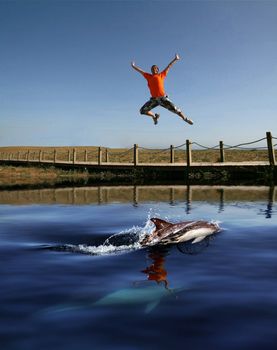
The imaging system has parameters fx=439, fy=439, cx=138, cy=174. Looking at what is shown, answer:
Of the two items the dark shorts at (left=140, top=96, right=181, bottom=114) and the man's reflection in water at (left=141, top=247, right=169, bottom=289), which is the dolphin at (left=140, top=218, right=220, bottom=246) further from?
the dark shorts at (left=140, top=96, right=181, bottom=114)

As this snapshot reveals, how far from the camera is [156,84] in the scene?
523 inches

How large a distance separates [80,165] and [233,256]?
87.5 ft

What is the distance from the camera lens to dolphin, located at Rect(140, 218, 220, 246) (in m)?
6.98

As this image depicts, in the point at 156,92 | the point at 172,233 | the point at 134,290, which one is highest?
the point at 156,92

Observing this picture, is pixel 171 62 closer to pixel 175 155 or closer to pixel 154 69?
pixel 154 69

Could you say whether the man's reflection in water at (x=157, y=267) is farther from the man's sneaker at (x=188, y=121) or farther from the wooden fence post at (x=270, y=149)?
the wooden fence post at (x=270, y=149)

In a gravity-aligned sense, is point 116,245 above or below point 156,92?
below

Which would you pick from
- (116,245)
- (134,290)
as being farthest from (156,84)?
(134,290)

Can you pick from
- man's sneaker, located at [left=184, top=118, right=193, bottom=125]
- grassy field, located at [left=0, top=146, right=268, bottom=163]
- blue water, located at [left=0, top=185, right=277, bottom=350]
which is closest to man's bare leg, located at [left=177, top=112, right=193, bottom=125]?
man's sneaker, located at [left=184, top=118, right=193, bottom=125]

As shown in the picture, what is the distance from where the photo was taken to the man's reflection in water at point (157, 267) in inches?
195

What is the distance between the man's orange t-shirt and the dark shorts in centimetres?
16

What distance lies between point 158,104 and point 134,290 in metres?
9.70

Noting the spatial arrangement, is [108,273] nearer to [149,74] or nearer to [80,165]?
[149,74]

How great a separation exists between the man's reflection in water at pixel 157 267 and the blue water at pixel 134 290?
12mm
